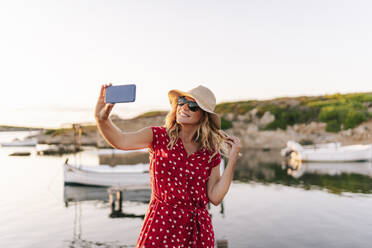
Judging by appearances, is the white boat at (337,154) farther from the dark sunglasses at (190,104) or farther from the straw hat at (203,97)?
the dark sunglasses at (190,104)

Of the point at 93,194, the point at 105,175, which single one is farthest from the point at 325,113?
the point at 93,194

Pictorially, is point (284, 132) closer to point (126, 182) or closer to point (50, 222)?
point (126, 182)

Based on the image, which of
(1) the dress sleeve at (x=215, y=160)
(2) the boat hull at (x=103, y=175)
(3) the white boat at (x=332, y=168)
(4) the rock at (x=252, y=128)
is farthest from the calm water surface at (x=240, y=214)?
(4) the rock at (x=252, y=128)

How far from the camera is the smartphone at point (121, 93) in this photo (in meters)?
2.08

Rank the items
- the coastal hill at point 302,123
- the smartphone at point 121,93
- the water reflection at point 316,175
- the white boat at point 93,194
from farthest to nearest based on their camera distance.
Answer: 1. the coastal hill at point 302,123
2. the water reflection at point 316,175
3. the white boat at point 93,194
4. the smartphone at point 121,93

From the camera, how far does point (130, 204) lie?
747 inches

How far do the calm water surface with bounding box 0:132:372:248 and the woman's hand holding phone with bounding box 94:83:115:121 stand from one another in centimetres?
1094

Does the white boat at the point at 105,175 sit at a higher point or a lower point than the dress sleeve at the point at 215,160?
lower

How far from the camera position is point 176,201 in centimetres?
245

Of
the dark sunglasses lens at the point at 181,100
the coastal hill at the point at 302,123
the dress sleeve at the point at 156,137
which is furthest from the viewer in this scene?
the coastal hill at the point at 302,123

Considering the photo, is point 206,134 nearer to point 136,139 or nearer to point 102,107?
point 136,139

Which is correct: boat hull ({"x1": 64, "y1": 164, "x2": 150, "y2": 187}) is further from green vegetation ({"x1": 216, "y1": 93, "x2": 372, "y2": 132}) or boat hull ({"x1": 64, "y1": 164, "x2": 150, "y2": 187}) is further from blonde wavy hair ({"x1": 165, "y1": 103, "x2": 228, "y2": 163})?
green vegetation ({"x1": 216, "y1": 93, "x2": 372, "y2": 132})

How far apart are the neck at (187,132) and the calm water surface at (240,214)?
10.4 m

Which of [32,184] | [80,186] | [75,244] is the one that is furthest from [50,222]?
[32,184]
